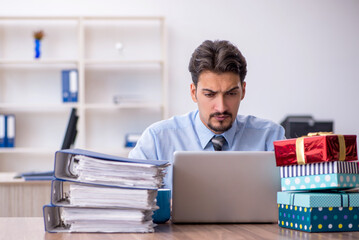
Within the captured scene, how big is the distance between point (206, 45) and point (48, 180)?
1.58 metres

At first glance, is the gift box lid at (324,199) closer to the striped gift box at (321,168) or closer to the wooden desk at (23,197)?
the striped gift box at (321,168)

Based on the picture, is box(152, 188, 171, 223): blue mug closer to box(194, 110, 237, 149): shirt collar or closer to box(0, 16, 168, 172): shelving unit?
box(194, 110, 237, 149): shirt collar

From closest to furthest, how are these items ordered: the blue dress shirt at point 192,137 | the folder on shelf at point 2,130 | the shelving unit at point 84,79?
the blue dress shirt at point 192,137
the folder on shelf at point 2,130
the shelving unit at point 84,79

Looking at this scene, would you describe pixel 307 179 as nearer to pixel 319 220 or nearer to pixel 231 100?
pixel 319 220

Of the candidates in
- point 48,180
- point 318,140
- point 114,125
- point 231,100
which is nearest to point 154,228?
point 318,140

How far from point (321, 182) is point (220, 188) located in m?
0.28

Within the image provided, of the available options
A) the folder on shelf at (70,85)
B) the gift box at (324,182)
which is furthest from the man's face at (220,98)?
the folder on shelf at (70,85)

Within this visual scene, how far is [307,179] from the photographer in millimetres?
1256

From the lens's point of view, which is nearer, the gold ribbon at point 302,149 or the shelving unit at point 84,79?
the gold ribbon at point 302,149

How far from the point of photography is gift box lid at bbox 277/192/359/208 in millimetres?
1214

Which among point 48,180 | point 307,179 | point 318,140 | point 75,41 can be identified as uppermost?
point 75,41

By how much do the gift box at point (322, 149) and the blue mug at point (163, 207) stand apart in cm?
36

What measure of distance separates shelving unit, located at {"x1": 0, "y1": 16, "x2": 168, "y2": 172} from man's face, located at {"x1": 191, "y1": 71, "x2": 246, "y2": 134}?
267 cm

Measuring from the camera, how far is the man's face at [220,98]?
205cm
